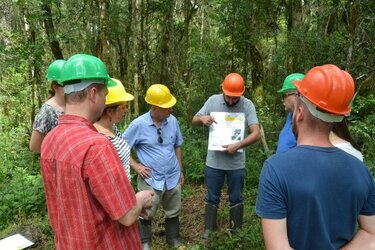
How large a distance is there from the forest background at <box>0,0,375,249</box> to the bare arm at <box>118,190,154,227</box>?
7.44 feet

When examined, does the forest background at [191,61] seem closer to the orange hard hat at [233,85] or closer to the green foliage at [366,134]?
the green foliage at [366,134]

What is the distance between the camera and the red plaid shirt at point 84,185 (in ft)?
5.80

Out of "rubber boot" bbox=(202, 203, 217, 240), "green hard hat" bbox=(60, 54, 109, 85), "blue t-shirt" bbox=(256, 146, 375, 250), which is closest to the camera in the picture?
"blue t-shirt" bbox=(256, 146, 375, 250)

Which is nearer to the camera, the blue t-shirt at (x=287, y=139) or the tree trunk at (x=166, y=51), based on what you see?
the blue t-shirt at (x=287, y=139)

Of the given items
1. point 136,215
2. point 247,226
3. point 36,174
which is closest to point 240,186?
point 247,226

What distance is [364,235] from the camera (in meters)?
1.70

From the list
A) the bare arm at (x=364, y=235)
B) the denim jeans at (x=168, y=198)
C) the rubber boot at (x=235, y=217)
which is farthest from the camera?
the rubber boot at (x=235, y=217)

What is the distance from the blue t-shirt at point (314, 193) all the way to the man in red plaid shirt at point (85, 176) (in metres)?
0.71

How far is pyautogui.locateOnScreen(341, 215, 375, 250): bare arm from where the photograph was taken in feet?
5.45

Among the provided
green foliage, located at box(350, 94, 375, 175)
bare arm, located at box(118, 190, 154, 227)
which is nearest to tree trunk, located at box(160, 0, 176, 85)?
green foliage, located at box(350, 94, 375, 175)

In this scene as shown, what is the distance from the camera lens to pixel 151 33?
586 inches

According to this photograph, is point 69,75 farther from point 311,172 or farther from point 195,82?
point 195,82

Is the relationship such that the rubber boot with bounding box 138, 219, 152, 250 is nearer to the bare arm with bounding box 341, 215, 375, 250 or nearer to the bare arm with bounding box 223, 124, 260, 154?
the bare arm with bounding box 223, 124, 260, 154

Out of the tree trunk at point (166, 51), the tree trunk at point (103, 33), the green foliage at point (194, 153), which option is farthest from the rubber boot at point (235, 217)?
the tree trunk at point (166, 51)
